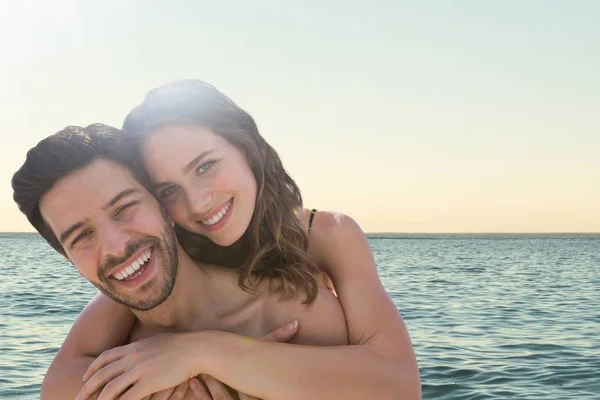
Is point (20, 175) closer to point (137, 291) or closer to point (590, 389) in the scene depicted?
point (137, 291)

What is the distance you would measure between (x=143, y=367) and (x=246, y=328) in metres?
0.47

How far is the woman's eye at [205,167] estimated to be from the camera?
3211mm

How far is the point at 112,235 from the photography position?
2.62 m

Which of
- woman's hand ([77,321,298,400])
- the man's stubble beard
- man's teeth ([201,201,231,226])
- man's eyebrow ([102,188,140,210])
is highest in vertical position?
man's eyebrow ([102,188,140,210])

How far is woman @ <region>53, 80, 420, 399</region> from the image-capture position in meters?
2.70

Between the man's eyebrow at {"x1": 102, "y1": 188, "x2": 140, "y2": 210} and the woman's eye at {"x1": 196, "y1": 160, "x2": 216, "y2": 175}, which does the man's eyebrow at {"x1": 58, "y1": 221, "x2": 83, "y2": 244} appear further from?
the woman's eye at {"x1": 196, "y1": 160, "x2": 216, "y2": 175}

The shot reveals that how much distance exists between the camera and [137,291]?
105 inches

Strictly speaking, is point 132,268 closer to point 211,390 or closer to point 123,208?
point 123,208

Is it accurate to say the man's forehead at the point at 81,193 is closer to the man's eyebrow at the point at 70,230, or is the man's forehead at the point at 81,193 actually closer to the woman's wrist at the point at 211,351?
the man's eyebrow at the point at 70,230

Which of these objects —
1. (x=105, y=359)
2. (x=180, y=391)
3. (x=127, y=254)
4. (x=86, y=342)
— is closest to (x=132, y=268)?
(x=127, y=254)

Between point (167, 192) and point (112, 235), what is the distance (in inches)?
23.2

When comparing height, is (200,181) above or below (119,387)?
above

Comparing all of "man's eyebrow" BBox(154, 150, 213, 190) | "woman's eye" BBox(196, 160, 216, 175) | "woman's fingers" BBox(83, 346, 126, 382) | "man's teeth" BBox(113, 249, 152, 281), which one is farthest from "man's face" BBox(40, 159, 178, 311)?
"woman's eye" BBox(196, 160, 216, 175)

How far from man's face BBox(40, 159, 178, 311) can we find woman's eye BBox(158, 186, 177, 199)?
1.36 ft
